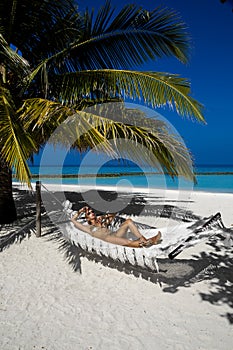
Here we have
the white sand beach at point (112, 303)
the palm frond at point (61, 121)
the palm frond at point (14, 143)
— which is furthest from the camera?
the palm frond at point (61, 121)

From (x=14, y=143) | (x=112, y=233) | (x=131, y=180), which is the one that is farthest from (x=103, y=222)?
(x=131, y=180)

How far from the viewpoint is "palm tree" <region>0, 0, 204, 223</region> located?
4.19 meters

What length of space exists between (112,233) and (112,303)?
1268 mm

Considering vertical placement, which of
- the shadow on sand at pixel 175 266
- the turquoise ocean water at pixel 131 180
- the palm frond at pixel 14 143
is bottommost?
the shadow on sand at pixel 175 266

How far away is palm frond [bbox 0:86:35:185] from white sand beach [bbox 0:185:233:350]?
1.31m

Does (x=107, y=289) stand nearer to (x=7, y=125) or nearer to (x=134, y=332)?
(x=134, y=332)

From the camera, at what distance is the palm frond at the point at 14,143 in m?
3.02

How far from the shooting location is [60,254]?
169 inches

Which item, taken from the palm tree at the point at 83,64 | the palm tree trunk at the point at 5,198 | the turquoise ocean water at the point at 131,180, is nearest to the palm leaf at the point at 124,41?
the palm tree at the point at 83,64

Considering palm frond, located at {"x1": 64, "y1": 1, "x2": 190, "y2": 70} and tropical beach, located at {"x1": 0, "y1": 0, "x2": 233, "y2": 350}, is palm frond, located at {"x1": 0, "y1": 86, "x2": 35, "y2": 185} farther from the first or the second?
palm frond, located at {"x1": 64, "y1": 1, "x2": 190, "y2": 70}

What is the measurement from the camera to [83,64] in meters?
5.34

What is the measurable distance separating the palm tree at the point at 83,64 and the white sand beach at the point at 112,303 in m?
1.42

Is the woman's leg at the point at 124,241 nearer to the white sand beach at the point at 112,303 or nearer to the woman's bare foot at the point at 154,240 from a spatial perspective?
the woman's bare foot at the point at 154,240

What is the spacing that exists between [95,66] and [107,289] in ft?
12.9
